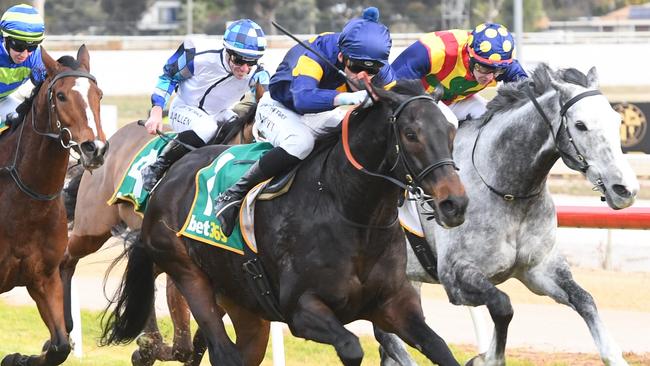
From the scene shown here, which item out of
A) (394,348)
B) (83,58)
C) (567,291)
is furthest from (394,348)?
(83,58)

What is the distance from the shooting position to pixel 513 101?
619 centimetres

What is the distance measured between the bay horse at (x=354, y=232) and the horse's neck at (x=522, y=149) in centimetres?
108

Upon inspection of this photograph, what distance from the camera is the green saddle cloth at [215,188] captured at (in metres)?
5.52

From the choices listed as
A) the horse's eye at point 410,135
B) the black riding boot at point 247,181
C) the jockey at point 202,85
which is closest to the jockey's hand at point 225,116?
the jockey at point 202,85

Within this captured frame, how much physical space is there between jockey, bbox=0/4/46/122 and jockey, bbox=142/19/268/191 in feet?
2.41

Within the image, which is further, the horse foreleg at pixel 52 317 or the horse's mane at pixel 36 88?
the horse foreleg at pixel 52 317

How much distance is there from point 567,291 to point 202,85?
2721 millimetres

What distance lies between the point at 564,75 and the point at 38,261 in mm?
2864

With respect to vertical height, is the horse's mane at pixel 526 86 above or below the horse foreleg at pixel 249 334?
above

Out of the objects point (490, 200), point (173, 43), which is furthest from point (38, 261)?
point (173, 43)

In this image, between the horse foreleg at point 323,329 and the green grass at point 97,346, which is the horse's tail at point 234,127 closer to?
the green grass at point 97,346

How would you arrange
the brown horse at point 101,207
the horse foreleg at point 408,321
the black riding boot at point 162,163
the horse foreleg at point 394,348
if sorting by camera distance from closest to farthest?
the horse foreleg at point 408,321
the horse foreleg at point 394,348
the black riding boot at point 162,163
the brown horse at point 101,207

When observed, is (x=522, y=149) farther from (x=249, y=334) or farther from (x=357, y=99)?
(x=249, y=334)

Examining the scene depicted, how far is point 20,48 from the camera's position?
20.7 feet
